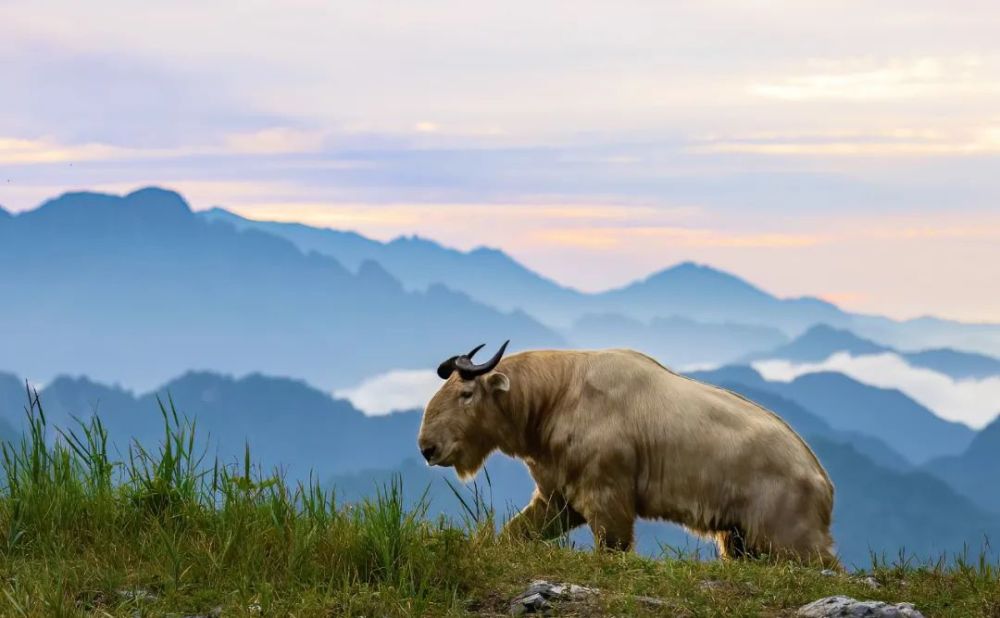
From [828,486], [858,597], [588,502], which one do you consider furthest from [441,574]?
[828,486]

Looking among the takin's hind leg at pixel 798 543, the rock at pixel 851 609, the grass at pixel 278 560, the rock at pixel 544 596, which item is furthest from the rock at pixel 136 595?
the takin's hind leg at pixel 798 543

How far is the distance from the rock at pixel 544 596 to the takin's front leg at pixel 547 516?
324cm

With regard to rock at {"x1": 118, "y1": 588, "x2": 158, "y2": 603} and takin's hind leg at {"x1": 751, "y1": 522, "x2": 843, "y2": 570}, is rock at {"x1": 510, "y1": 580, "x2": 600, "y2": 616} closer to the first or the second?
rock at {"x1": 118, "y1": 588, "x2": 158, "y2": 603}

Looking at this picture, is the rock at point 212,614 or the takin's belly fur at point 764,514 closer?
the rock at point 212,614

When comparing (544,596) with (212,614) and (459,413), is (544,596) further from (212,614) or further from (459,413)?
(459,413)

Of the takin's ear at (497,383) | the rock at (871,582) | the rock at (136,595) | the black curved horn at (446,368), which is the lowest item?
the rock at (871,582)

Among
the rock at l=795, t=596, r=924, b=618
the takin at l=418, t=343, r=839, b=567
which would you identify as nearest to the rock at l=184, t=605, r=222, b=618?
the takin at l=418, t=343, r=839, b=567

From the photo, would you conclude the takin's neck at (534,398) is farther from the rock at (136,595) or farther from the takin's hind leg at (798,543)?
the rock at (136,595)

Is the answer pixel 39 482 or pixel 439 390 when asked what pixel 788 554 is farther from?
pixel 39 482

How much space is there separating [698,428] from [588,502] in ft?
3.46

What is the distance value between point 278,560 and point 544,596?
158 centimetres

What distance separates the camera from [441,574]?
7609 mm

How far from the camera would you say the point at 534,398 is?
36.2ft

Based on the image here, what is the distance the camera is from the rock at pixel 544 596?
23.8 feet
